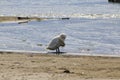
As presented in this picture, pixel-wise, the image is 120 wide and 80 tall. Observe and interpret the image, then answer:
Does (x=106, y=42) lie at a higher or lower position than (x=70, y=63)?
lower

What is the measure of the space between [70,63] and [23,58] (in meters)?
2.07

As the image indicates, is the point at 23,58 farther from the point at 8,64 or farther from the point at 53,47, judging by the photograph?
the point at 53,47

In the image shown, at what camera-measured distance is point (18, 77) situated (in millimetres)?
12492

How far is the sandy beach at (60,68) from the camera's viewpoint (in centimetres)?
1270

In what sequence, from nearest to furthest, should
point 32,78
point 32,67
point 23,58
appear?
point 32,78 < point 32,67 < point 23,58

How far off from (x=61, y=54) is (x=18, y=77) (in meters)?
7.33

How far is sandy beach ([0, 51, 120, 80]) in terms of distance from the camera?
41.7 ft

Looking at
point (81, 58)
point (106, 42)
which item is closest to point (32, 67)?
point (81, 58)

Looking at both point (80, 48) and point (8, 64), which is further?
point (80, 48)

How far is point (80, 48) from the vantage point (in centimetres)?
2386

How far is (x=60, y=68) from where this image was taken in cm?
1452

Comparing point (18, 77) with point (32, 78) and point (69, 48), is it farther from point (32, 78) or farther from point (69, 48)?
point (69, 48)

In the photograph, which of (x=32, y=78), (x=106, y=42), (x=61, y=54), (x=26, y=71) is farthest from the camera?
(x=106, y=42)

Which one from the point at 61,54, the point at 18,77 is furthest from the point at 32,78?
the point at 61,54
